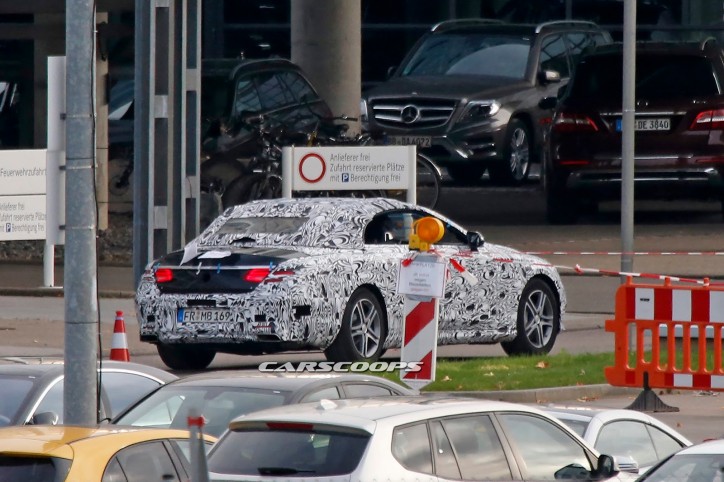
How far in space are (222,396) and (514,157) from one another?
19.8 meters

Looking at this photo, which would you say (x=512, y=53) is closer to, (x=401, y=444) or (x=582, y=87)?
(x=582, y=87)

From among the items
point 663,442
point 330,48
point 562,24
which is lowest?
point 663,442

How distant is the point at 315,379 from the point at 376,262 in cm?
632

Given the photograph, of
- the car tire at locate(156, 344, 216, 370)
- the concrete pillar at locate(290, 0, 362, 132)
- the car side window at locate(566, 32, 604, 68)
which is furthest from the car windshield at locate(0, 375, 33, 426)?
the concrete pillar at locate(290, 0, 362, 132)

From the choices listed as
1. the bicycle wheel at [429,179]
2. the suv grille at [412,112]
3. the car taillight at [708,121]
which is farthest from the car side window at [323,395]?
the suv grille at [412,112]

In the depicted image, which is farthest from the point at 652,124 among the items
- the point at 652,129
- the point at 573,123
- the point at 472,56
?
the point at 472,56

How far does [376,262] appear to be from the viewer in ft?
53.6

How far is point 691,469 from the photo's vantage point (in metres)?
7.73

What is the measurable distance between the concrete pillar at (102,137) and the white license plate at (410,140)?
4.04 m

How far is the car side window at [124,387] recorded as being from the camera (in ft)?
37.0

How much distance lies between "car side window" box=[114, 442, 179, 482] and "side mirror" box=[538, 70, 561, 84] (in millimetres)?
21202

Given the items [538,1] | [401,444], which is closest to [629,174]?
[401,444]

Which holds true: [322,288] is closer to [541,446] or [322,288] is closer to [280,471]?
[541,446]

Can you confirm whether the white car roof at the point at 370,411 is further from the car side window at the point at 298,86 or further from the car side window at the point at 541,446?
the car side window at the point at 298,86
